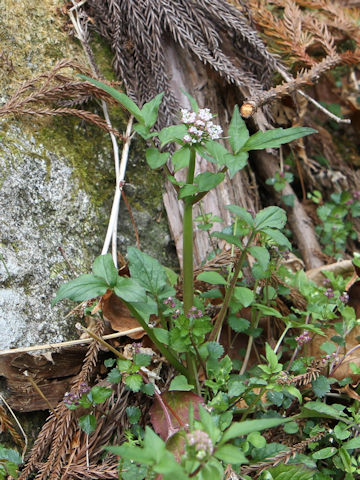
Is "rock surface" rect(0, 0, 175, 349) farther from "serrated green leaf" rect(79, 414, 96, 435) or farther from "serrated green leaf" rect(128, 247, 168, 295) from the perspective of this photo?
"serrated green leaf" rect(128, 247, 168, 295)

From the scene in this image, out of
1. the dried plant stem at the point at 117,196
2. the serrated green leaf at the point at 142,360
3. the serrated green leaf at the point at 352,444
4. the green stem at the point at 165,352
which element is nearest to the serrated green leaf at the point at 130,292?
the green stem at the point at 165,352

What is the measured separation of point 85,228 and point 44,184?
0.83 feet

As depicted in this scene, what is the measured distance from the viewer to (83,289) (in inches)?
55.6

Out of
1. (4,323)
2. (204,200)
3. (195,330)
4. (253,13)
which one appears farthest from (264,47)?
(4,323)

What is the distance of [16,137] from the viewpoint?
2.06 m

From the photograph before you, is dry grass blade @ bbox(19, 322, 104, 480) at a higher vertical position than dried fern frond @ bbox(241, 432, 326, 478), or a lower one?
higher

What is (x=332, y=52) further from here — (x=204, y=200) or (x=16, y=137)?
(x=16, y=137)

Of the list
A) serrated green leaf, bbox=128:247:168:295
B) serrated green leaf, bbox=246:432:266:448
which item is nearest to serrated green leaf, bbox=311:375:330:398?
serrated green leaf, bbox=246:432:266:448

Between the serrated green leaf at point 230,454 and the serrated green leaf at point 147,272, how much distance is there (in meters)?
0.62

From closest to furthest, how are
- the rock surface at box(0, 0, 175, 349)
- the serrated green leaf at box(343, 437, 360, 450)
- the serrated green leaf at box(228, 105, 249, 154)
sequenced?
the serrated green leaf at box(228, 105, 249, 154), the serrated green leaf at box(343, 437, 360, 450), the rock surface at box(0, 0, 175, 349)

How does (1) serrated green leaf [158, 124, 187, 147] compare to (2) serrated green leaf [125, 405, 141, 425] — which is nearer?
(1) serrated green leaf [158, 124, 187, 147]

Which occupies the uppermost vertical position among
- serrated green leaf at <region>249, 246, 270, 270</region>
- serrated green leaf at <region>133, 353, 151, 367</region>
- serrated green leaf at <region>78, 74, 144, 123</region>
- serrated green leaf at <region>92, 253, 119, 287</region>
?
serrated green leaf at <region>78, 74, 144, 123</region>

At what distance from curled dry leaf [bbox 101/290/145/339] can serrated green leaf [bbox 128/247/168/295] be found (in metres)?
0.32

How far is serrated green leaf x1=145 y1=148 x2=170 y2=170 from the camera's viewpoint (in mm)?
1511
